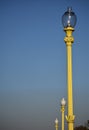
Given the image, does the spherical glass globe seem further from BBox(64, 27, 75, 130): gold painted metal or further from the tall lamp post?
BBox(64, 27, 75, 130): gold painted metal

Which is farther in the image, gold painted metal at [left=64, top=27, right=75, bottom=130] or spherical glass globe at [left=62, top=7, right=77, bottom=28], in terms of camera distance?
spherical glass globe at [left=62, top=7, right=77, bottom=28]

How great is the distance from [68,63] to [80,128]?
83.0 meters

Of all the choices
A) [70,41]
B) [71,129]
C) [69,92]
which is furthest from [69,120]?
[70,41]

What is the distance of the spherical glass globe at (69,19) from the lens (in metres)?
8.88

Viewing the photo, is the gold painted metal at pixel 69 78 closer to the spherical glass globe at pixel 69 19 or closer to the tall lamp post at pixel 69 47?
the tall lamp post at pixel 69 47

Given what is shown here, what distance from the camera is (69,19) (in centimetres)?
891

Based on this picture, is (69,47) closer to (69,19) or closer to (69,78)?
(69,19)

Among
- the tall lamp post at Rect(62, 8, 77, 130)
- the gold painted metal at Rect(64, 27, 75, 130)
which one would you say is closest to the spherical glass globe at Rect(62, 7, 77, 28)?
the tall lamp post at Rect(62, 8, 77, 130)

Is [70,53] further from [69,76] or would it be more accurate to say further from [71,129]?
[71,129]

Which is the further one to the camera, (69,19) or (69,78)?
(69,19)

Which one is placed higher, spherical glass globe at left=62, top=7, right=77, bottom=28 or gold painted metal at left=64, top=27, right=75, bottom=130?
spherical glass globe at left=62, top=7, right=77, bottom=28

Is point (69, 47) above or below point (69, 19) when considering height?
below

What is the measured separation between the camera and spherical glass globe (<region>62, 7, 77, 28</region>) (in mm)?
8883

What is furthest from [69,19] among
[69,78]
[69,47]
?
[69,78]
